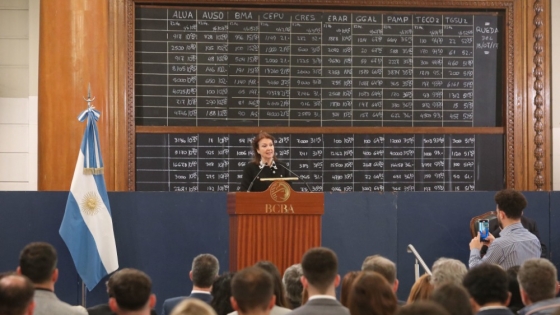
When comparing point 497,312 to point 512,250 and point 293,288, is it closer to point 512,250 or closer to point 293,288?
point 293,288

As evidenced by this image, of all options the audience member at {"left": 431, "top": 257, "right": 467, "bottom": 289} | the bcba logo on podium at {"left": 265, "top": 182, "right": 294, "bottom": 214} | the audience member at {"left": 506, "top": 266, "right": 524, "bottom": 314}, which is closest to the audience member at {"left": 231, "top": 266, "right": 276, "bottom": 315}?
the audience member at {"left": 431, "top": 257, "right": 467, "bottom": 289}

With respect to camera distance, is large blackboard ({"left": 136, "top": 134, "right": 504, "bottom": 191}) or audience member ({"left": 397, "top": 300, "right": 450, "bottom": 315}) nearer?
audience member ({"left": 397, "top": 300, "right": 450, "bottom": 315})

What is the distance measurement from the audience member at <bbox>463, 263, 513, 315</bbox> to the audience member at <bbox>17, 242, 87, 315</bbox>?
181cm

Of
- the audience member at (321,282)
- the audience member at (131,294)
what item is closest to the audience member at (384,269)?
the audience member at (321,282)

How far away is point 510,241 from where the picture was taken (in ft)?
19.4

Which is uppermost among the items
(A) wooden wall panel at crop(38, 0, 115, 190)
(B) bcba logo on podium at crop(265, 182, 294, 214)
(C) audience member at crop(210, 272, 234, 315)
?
(A) wooden wall panel at crop(38, 0, 115, 190)

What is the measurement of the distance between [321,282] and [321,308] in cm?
16

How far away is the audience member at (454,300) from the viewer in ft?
11.2

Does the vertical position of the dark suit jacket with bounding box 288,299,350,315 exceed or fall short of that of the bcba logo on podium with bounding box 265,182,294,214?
it falls short

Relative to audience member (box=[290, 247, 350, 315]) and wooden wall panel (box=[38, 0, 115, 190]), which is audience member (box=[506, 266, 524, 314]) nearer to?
audience member (box=[290, 247, 350, 315])

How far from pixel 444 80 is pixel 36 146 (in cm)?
469

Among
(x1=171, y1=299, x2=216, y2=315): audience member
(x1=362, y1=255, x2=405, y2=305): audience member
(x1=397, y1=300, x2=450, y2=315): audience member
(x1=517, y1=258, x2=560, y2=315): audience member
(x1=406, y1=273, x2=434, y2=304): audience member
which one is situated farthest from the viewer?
(x1=406, y1=273, x2=434, y2=304): audience member

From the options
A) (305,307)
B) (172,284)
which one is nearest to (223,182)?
(172,284)

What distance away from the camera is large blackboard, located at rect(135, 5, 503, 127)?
9734 mm
